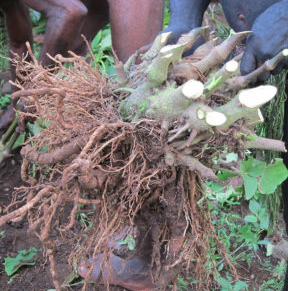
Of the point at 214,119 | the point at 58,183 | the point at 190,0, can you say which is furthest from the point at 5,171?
the point at 214,119

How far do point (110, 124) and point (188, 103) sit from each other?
0.76 feet

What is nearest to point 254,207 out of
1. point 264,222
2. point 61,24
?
point 264,222

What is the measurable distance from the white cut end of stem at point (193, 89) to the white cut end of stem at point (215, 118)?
0.20 feet

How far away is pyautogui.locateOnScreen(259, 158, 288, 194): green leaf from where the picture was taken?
121cm

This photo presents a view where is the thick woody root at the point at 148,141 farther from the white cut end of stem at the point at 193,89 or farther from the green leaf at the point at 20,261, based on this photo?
the green leaf at the point at 20,261

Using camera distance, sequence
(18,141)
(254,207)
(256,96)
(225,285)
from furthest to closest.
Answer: (18,141) < (254,207) < (225,285) < (256,96)

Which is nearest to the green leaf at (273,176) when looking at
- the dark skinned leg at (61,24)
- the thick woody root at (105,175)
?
the thick woody root at (105,175)

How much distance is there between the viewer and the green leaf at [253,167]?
123cm

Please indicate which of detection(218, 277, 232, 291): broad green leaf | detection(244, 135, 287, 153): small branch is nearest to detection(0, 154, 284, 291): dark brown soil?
detection(218, 277, 232, 291): broad green leaf

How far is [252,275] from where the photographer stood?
1.86 meters

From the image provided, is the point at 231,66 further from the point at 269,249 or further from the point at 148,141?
the point at 269,249

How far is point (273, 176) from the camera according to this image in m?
1.24

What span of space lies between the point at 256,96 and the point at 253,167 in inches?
11.5

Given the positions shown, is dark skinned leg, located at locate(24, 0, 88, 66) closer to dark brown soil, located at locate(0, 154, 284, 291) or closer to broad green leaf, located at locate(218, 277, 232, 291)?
dark brown soil, located at locate(0, 154, 284, 291)
